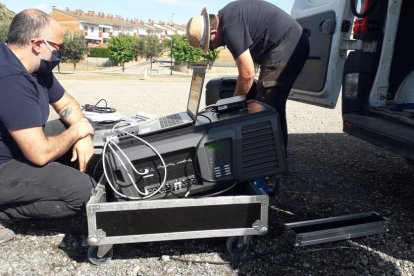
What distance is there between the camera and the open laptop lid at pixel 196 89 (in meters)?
2.53

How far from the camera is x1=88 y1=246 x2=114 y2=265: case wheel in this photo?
2.39m

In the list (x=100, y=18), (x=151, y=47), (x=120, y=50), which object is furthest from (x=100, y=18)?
(x=120, y=50)

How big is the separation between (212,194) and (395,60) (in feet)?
7.88

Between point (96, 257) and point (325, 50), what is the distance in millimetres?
2833

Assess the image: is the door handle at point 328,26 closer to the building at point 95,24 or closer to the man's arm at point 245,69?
the man's arm at point 245,69

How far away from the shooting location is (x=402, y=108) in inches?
142

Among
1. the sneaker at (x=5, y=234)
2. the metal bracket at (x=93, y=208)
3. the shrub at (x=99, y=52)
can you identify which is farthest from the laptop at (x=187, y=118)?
the shrub at (x=99, y=52)

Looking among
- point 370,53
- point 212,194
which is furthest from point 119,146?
point 370,53

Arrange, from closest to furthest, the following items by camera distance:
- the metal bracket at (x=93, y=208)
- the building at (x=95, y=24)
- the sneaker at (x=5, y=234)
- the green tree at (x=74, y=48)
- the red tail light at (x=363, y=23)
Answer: the metal bracket at (x=93, y=208) → the sneaker at (x=5, y=234) → the red tail light at (x=363, y=23) → the green tree at (x=74, y=48) → the building at (x=95, y=24)

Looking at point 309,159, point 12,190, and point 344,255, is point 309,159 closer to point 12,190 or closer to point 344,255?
point 344,255

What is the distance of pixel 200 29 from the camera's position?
3354mm

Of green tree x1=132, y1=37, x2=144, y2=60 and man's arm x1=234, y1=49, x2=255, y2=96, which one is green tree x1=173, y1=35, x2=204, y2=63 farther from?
man's arm x1=234, y1=49, x2=255, y2=96

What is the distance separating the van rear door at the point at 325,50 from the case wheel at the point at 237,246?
2029 mm

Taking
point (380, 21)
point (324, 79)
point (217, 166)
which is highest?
point (380, 21)
